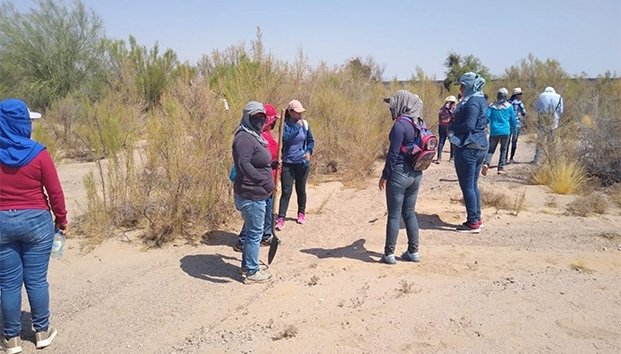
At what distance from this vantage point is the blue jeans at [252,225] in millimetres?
5055

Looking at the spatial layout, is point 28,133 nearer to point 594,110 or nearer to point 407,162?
point 407,162

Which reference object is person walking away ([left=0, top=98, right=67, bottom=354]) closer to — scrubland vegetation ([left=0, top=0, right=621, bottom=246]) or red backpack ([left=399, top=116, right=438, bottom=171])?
scrubland vegetation ([left=0, top=0, right=621, bottom=246])

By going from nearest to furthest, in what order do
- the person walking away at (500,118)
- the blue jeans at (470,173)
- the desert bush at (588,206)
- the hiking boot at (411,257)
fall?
the hiking boot at (411,257), the blue jeans at (470,173), the desert bush at (588,206), the person walking away at (500,118)

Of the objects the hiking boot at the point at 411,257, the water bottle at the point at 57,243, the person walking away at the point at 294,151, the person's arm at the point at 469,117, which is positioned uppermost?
the person's arm at the point at 469,117

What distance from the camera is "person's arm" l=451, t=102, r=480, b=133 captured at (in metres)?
6.41

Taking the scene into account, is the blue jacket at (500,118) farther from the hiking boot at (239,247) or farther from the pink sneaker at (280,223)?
the hiking boot at (239,247)

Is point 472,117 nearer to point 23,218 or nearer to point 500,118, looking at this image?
point 500,118

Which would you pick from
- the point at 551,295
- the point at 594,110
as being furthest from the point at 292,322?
the point at 594,110

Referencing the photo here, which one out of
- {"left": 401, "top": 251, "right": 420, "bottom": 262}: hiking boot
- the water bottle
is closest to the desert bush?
{"left": 401, "top": 251, "right": 420, "bottom": 262}: hiking boot

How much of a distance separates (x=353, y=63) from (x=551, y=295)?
15.7 meters

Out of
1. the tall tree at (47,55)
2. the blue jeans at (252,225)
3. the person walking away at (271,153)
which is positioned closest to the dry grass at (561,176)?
the person walking away at (271,153)

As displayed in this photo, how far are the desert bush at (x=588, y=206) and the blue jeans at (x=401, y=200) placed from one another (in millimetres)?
3508

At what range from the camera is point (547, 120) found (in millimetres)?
10594

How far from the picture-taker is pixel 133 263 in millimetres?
5762
